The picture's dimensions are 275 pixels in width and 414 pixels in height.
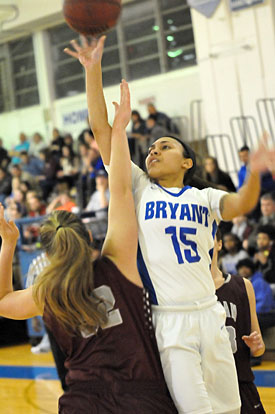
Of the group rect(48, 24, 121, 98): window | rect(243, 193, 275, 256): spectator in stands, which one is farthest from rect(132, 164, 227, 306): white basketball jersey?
rect(48, 24, 121, 98): window

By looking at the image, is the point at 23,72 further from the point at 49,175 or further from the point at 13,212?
the point at 13,212

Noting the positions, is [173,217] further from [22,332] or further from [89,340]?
[22,332]

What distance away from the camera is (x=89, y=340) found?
2732 mm

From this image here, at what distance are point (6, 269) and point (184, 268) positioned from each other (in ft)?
2.47

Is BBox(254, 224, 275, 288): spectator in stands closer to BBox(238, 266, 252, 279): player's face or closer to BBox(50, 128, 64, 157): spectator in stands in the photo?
BBox(238, 266, 252, 279): player's face

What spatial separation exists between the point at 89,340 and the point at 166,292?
1.37ft

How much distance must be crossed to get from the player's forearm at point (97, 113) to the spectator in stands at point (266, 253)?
4.82m

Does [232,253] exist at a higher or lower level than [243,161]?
lower

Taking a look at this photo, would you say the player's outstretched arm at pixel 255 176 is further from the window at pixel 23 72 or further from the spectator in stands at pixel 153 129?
the window at pixel 23 72

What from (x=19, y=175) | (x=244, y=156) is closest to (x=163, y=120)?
(x=19, y=175)

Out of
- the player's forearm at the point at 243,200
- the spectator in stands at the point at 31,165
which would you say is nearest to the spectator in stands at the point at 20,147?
the spectator in stands at the point at 31,165

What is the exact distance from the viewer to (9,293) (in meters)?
2.95

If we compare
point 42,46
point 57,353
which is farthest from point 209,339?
point 42,46

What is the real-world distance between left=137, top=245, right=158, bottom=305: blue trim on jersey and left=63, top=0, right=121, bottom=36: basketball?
1.21m
